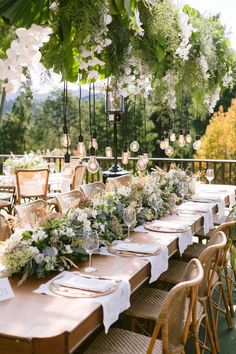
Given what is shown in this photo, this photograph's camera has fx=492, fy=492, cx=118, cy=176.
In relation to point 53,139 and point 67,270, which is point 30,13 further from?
point 53,139

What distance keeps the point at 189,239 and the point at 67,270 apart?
51.8 inches

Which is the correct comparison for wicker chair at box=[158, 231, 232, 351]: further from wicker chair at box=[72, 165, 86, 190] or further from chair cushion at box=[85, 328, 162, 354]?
wicker chair at box=[72, 165, 86, 190]

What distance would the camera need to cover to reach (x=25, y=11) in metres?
1.87

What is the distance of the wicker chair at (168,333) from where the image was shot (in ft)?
7.33

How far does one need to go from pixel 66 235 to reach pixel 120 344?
658 millimetres

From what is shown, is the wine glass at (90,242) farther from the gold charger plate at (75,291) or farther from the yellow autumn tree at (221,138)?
the yellow autumn tree at (221,138)

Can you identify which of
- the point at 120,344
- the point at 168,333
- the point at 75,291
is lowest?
the point at 120,344

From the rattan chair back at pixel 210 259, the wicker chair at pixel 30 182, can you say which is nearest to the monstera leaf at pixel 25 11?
the rattan chair back at pixel 210 259

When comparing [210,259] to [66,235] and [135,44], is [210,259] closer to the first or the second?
[66,235]

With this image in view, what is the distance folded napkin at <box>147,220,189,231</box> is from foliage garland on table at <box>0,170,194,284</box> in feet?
0.32

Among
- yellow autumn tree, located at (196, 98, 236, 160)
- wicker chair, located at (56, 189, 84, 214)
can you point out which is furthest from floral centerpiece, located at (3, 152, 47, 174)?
yellow autumn tree, located at (196, 98, 236, 160)

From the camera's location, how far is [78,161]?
909 cm

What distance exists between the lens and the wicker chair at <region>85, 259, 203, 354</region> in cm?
223

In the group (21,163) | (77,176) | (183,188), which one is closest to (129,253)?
(183,188)
